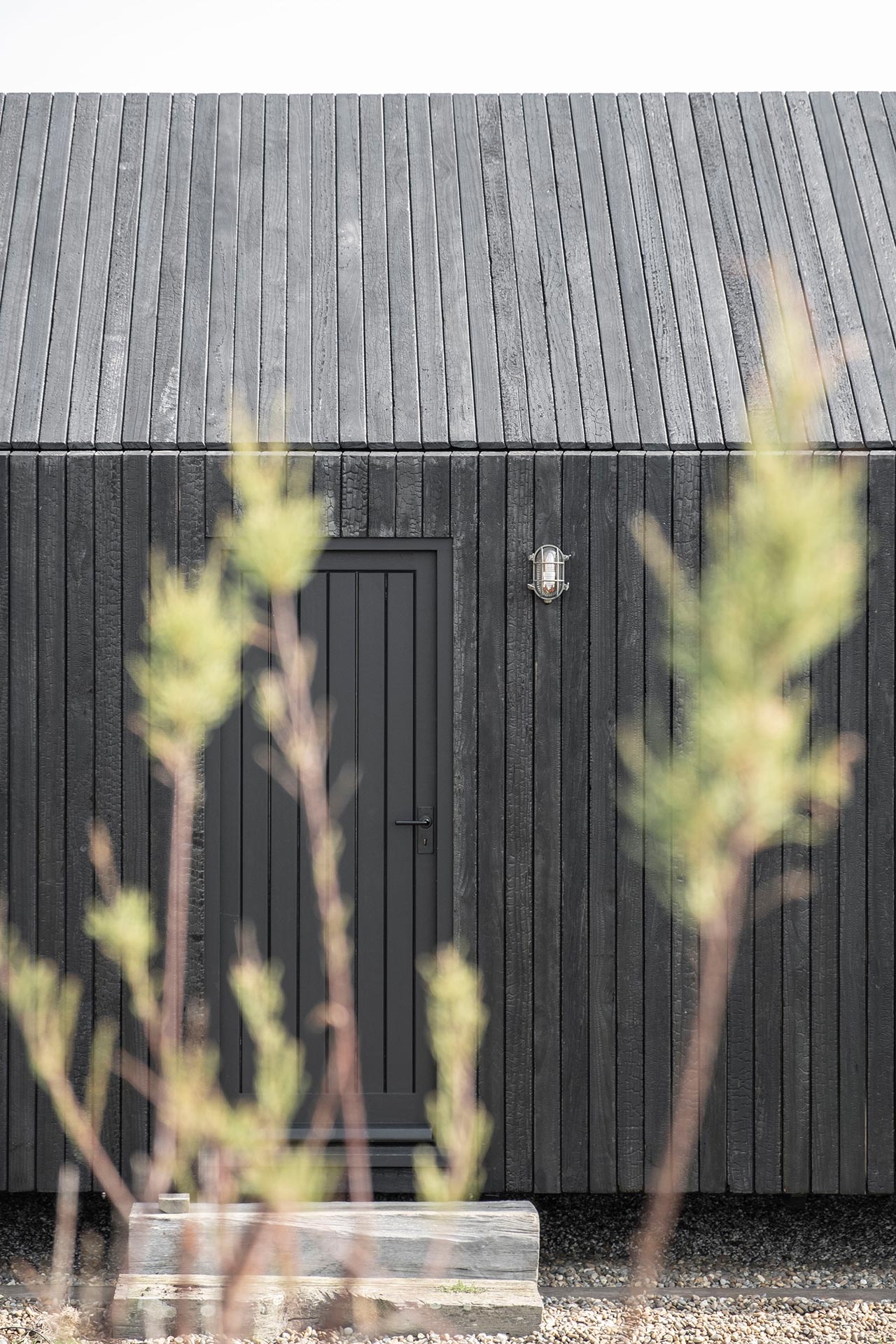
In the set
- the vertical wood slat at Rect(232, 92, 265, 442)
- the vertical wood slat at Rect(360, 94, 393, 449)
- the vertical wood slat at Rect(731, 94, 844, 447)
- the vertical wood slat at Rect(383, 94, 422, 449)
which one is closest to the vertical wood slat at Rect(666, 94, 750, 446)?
the vertical wood slat at Rect(731, 94, 844, 447)

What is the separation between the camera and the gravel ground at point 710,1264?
12.2 feet

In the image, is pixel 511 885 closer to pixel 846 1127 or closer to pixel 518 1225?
pixel 518 1225

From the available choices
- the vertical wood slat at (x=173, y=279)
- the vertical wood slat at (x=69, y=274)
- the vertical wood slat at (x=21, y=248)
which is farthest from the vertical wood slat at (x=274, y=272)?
the vertical wood slat at (x=21, y=248)

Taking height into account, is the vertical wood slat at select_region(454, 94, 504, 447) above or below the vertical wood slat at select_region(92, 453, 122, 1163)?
above

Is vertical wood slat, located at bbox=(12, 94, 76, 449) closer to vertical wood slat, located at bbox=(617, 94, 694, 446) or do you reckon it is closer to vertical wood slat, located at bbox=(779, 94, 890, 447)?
vertical wood slat, located at bbox=(617, 94, 694, 446)

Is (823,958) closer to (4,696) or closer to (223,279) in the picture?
(4,696)

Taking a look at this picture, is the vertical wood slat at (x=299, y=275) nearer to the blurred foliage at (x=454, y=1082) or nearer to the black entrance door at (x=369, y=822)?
the black entrance door at (x=369, y=822)

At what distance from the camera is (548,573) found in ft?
13.8

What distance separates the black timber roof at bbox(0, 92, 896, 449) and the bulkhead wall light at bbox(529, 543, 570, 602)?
0.44 meters

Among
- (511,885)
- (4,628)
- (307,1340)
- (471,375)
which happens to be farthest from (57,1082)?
(471,375)

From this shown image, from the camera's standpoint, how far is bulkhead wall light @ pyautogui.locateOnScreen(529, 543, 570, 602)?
4195mm

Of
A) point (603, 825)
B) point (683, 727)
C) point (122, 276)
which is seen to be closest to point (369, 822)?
point (603, 825)

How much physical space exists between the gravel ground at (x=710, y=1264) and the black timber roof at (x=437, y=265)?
3068mm

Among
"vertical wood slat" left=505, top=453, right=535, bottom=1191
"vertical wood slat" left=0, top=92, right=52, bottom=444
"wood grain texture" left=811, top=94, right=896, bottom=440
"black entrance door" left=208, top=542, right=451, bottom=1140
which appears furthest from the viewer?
"wood grain texture" left=811, top=94, right=896, bottom=440
